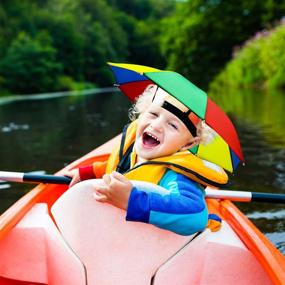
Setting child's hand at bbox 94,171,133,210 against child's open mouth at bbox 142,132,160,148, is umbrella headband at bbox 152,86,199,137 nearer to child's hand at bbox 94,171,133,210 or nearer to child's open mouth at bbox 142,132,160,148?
child's open mouth at bbox 142,132,160,148

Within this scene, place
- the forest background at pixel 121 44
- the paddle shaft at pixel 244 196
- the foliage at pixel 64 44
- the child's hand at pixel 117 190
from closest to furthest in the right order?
the child's hand at pixel 117 190
the paddle shaft at pixel 244 196
the forest background at pixel 121 44
the foliage at pixel 64 44

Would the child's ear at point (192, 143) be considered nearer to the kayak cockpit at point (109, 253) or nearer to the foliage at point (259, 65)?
the kayak cockpit at point (109, 253)

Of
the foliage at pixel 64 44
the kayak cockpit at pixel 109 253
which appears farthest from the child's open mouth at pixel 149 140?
the foliage at pixel 64 44

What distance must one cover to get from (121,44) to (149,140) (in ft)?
162

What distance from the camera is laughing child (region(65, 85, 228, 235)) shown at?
1.95 meters

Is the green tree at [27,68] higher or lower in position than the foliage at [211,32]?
lower

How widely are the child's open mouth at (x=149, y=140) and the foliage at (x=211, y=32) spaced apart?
22.2 m

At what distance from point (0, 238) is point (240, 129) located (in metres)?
6.83

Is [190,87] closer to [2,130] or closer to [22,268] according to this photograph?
[22,268]

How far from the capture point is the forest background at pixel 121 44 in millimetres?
21312

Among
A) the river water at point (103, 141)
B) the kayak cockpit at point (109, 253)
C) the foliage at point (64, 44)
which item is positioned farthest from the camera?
the foliage at point (64, 44)

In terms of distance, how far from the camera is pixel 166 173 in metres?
2.20

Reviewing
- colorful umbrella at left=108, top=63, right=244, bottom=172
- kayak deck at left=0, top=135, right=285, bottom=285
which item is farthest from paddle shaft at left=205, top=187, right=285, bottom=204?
colorful umbrella at left=108, top=63, right=244, bottom=172

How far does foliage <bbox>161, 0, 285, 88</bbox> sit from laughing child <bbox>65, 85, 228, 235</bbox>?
22.2 metres
